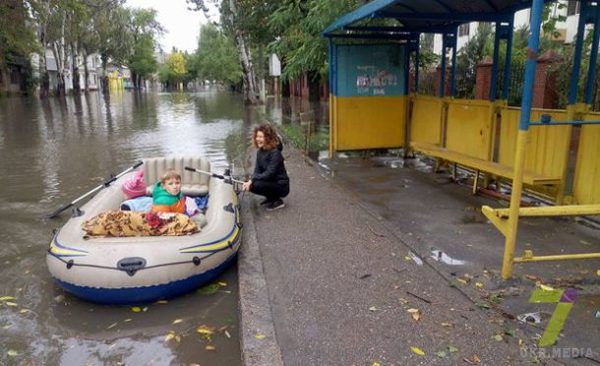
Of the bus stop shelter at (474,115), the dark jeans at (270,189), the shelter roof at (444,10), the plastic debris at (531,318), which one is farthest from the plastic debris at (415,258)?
the shelter roof at (444,10)

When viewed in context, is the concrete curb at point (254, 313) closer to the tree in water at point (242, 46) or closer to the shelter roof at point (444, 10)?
the shelter roof at point (444, 10)

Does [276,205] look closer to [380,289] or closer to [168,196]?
[168,196]

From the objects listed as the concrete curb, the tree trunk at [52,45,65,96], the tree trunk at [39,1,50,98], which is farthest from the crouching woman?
the tree trunk at [52,45,65,96]

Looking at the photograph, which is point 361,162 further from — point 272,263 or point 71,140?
point 71,140

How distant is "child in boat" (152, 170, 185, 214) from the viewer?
520 centimetres

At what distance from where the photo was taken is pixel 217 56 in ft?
245

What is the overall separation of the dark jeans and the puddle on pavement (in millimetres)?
2323

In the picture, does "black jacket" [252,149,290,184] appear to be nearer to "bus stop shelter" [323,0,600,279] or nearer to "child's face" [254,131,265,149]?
"child's face" [254,131,265,149]

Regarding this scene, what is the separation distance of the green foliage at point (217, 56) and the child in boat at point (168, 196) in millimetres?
57131

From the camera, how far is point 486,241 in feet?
17.4

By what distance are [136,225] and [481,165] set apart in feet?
15.4

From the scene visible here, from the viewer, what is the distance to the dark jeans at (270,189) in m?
6.50

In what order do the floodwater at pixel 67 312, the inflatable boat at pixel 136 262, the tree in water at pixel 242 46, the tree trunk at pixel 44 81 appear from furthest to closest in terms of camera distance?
the tree trunk at pixel 44 81
the tree in water at pixel 242 46
the inflatable boat at pixel 136 262
the floodwater at pixel 67 312

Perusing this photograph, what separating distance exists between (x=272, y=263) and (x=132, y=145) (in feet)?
33.7
